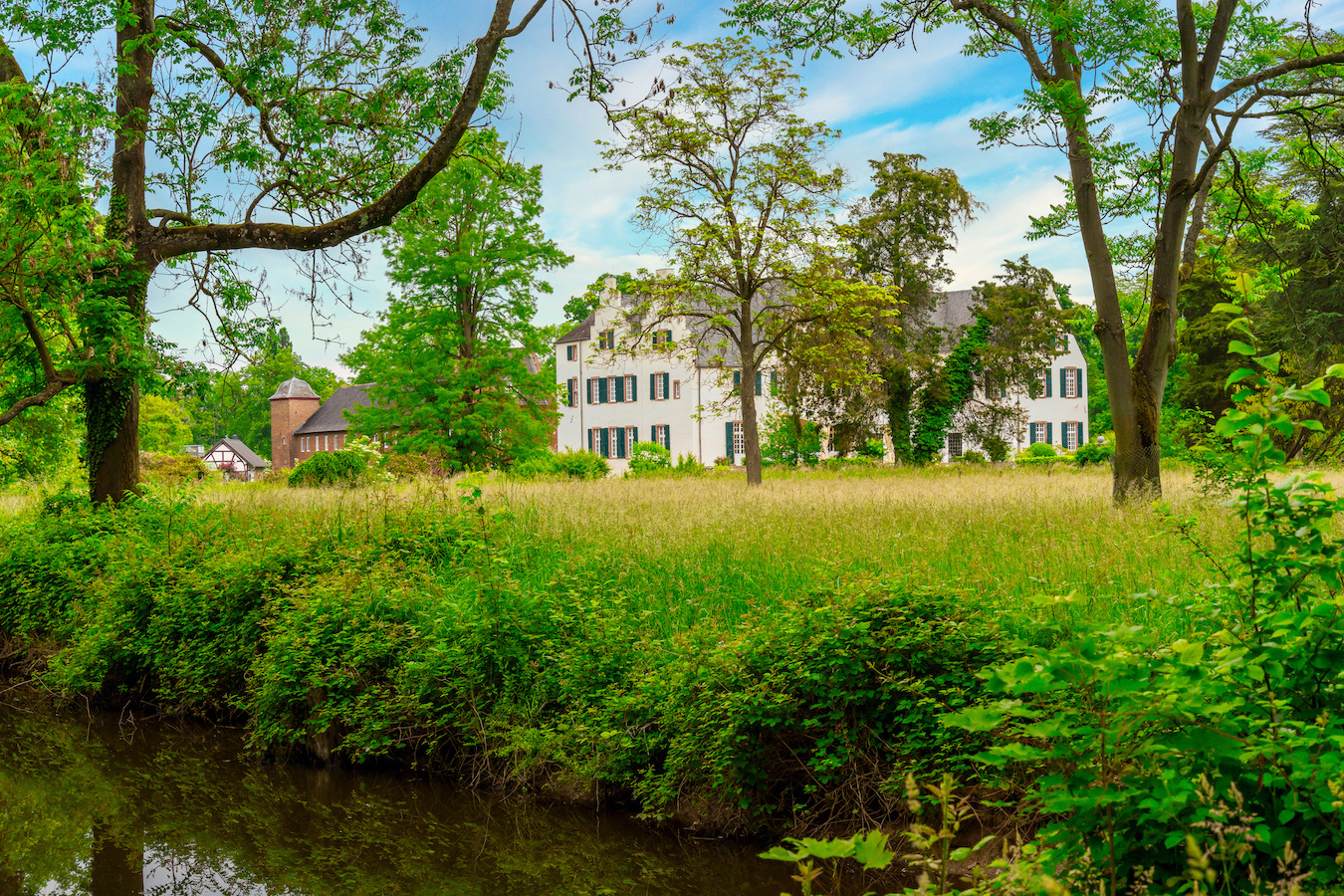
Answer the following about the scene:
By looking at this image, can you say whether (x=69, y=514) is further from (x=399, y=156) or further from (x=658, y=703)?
(x=658, y=703)

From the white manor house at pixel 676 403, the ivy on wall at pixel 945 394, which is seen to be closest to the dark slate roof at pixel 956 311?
the white manor house at pixel 676 403

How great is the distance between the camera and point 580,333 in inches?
1875

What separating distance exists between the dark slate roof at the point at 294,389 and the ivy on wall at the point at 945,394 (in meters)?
56.4

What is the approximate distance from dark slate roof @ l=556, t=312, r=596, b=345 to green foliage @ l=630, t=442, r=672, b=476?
11974mm

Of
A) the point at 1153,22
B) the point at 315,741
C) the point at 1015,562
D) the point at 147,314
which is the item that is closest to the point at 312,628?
the point at 315,741

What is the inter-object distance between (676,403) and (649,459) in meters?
11.2

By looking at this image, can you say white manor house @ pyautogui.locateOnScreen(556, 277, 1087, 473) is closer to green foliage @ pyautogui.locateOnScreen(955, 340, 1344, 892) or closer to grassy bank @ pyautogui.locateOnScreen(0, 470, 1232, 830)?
grassy bank @ pyautogui.locateOnScreen(0, 470, 1232, 830)

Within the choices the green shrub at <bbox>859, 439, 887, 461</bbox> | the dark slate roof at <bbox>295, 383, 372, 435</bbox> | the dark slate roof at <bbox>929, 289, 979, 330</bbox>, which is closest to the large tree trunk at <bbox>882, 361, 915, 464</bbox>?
the green shrub at <bbox>859, 439, 887, 461</bbox>

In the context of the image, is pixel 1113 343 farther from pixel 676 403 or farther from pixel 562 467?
pixel 676 403

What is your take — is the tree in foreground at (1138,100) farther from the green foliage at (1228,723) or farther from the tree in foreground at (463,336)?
the tree in foreground at (463,336)

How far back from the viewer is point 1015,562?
6.89 m

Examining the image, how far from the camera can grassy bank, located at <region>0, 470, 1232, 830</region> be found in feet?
16.2

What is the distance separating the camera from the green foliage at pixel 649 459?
102 feet

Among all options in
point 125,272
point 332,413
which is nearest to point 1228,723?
point 125,272
